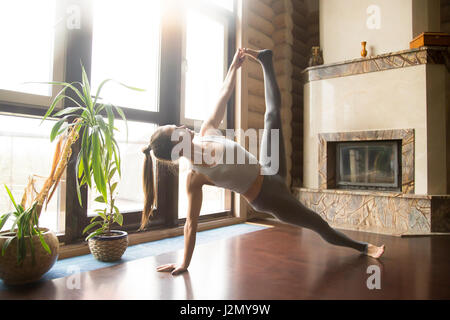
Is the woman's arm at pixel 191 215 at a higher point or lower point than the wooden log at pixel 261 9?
lower

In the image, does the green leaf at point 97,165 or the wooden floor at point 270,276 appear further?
the green leaf at point 97,165

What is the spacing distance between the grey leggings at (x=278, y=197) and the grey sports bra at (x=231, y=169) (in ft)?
0.39

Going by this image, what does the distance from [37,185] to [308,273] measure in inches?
82.3

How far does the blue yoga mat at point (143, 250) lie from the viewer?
1.96m

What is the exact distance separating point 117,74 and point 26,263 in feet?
5.60

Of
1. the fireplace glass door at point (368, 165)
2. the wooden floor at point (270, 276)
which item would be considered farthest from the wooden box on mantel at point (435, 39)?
the wooden floor at point (270, 276)

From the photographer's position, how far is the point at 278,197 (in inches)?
77.4

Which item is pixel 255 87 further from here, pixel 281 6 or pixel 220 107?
pixel 220 107

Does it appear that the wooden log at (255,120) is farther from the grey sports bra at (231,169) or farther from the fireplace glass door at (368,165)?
the grey sports bra at (231,169)

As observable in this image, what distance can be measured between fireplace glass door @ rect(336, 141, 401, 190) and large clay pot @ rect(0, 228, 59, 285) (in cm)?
328

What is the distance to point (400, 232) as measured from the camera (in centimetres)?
315

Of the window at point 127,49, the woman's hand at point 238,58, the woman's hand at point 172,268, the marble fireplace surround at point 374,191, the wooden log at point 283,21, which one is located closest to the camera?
the woman's hand at point 172,268

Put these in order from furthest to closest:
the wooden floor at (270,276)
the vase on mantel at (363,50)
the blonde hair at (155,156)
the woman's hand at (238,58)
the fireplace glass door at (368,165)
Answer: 1. the vase on mantel at (363,50)
2. the fireplace glass door at (368,165)
3. the woman's hand at (238,58)
4. the blonde hair at (155,156)
5. the wooden floor at (270,276)
